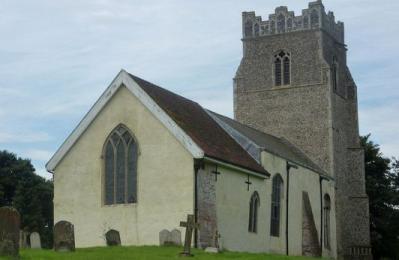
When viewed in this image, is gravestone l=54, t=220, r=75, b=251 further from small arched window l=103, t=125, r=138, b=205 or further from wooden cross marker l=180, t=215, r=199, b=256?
small arched window l=103, t=125, r=138, b=205

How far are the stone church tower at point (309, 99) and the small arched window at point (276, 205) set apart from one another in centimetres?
1121

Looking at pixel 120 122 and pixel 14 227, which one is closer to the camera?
pixel 14 227

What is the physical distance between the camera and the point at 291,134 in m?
54.3

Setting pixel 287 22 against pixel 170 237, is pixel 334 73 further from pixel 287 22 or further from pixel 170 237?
pixel 170 237

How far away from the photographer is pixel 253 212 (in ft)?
129

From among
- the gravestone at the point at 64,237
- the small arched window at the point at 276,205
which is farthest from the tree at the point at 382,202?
the gravestone at the point at 64,237

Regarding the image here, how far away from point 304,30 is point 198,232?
1025 inches

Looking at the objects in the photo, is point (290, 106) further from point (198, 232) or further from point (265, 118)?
point (198, 232)

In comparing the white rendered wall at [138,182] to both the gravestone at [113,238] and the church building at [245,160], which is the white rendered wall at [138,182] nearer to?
the church building at [245,160]

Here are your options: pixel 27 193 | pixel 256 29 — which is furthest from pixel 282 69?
pixel 27 193

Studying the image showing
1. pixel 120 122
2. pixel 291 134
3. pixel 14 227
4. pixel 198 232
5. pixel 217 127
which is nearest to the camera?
pixel 14 227

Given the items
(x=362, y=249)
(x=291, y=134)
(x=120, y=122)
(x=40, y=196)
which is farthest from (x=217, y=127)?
(x=40, y=196)

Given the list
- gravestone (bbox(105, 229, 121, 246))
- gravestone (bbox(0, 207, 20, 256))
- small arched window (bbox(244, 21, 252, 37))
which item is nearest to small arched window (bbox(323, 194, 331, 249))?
small arched window (bbox(244, 21, 252, 37))

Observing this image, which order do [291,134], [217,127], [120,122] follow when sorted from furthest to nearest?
[291,134] → [217,127] → [120,122]
